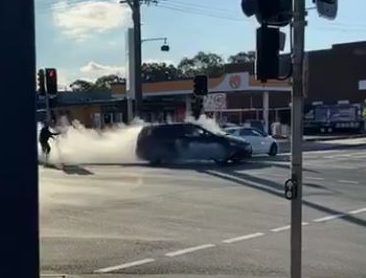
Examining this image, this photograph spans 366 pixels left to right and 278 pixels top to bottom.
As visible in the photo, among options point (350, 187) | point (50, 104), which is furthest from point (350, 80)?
point (350, 187)

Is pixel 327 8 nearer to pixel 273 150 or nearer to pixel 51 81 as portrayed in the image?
pixel 51 81

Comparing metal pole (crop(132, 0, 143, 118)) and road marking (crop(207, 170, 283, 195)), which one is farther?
metal pole (crop(132, 0, 143, 118))

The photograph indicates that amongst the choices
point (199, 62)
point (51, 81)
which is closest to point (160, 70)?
point (199, 62)

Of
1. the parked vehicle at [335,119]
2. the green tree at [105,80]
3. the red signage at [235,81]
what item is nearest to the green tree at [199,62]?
the green tree at [105,80]

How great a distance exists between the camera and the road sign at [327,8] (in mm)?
7508

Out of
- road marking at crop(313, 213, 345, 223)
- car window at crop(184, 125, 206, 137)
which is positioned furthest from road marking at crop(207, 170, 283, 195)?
car window at crop(184, 125, 206, 137)

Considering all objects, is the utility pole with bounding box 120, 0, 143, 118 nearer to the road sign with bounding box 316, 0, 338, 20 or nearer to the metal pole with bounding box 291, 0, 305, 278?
the road sign with bounding box 316, 0, 338, 20

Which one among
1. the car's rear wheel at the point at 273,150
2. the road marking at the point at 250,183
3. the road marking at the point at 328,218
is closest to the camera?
the road marking at the point at 328,218

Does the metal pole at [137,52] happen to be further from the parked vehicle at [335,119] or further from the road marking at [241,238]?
the parked vehicle at [335,119]

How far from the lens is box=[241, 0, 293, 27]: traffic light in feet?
23.3

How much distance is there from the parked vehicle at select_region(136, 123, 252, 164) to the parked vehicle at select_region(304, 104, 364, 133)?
133 feet

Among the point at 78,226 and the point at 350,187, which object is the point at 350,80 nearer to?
the point at 350,187

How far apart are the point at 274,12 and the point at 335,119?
2546 inches

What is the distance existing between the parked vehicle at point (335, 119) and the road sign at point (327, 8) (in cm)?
6245
